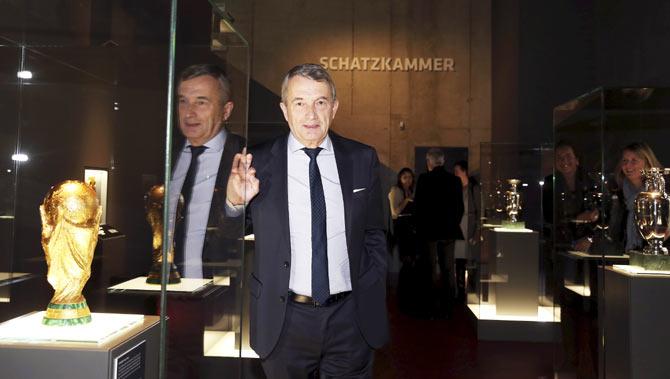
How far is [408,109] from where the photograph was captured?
9305 mm

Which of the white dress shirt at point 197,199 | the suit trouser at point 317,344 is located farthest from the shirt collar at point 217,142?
the suit trouser at point 317,344

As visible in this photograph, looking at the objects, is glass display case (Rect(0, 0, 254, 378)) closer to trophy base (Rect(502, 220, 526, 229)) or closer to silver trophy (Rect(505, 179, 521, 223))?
trophy base (Rect(502, 220, 526, 229))

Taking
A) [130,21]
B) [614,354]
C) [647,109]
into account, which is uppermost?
[647,109]

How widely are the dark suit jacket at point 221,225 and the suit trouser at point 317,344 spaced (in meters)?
0.36

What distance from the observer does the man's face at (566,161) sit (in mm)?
3777

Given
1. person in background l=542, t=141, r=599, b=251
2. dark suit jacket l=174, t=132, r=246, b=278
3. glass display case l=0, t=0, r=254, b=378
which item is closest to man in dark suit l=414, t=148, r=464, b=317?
person in background l=542, t=141, r=599, b=251

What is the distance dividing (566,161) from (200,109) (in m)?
3.21

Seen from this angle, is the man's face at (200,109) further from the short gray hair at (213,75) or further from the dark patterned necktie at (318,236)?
the dark patterned necktie at (318,236)

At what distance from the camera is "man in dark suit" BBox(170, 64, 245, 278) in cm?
132

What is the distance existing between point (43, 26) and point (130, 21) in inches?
10.6

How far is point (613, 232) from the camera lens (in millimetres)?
3281

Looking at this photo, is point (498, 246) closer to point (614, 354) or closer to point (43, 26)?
point (614, 354)

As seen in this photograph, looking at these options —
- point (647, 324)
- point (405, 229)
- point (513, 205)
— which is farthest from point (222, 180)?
point (405, 229)

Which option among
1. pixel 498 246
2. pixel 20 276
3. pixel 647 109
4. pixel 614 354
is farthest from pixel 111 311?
pixel 498 246
